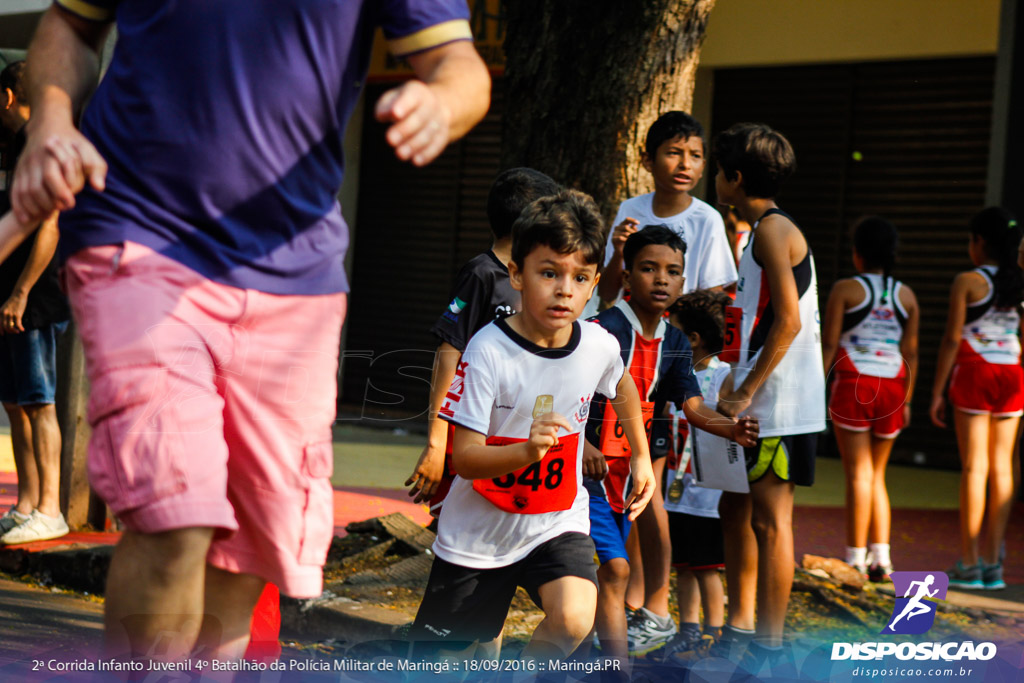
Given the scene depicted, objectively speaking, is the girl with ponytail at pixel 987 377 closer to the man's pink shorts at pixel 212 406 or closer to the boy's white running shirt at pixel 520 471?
the boy's white running shirt at pixel 520 471

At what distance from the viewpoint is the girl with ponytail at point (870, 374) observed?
20.6 ft

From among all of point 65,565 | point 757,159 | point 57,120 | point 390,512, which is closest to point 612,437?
point 757,159

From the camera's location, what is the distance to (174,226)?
2197mm

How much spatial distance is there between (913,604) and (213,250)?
3452 mm

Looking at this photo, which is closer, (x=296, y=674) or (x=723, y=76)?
(x=296, y=674)

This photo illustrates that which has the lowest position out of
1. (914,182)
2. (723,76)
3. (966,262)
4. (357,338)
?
(357,338)

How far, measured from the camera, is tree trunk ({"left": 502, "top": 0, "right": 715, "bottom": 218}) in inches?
215

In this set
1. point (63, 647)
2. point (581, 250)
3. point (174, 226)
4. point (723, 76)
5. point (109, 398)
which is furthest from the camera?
point (723, 76)

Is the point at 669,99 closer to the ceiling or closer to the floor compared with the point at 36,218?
closer to the ceiling

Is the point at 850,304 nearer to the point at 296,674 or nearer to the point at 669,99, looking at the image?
the point at 669,99

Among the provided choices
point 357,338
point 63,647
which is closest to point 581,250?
point 63,647

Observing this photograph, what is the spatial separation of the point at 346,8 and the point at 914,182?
32.2 ft

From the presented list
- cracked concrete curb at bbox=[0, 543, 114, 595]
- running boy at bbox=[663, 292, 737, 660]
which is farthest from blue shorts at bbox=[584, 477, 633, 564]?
cracked concrete curb at bbox=[0, 543, 114, 595]

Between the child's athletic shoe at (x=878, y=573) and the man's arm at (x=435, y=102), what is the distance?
473 cm
